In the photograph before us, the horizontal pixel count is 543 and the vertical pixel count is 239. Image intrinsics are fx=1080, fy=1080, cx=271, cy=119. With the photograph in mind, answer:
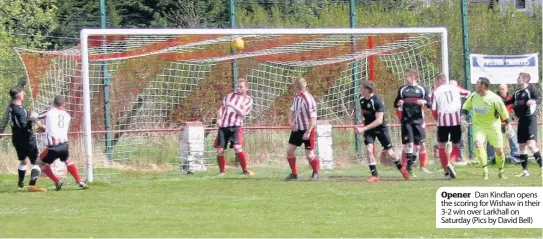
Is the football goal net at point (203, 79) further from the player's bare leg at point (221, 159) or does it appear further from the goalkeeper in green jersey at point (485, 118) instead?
the goalkeeper in green jersey at point (485, 118)

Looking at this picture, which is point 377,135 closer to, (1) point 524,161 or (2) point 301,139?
(2) point 301,139

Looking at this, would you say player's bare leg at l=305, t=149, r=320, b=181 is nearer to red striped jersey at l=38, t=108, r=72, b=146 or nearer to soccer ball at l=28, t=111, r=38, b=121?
red striped jersey at l=38, t=108, r=72, b=146

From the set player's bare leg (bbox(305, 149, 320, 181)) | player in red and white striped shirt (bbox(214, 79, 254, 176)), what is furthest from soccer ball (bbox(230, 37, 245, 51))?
player's bare leg (bbox(305, 149, 320, 181))

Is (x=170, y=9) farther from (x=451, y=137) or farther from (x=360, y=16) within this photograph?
(x=451, y=137)

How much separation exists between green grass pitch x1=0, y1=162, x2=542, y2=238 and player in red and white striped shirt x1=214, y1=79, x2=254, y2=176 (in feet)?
1.33

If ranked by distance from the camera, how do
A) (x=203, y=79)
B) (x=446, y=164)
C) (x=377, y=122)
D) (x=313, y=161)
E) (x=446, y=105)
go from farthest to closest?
(x=203, y=79)
(x=446, y=105)
(x=313, y=161)
(x=446, y=164)
(x=377, y=122)

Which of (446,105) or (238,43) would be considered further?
(238,43)

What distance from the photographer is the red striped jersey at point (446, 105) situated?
19797 mm

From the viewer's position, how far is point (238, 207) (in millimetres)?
15445

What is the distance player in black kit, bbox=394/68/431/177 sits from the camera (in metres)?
19.8

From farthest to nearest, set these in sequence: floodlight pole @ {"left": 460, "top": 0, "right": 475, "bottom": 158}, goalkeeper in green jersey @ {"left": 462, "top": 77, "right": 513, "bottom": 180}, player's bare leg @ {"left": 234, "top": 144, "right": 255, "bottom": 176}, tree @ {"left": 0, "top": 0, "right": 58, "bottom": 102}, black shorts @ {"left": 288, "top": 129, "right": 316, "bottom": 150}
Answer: floodlight pole @ {"left": 460, "top": 0, "right": 475, "bottom": 158} → tree @ {"left": 0, "top": 0, "right": 58, "bottom": 102} → player's bare leg @ {"left": 234, "top": 144, "right": 255, "bottom": 176} → black shorts @ {"left": 288, "top": 129, "right": 316, "bottom": 150} → goalkeeper in green jersey @ {"left": 462, "top": 77, "right": 513, "bottom": 180}

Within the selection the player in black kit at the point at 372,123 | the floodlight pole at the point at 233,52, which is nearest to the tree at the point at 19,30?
the floodlight pole at the point at 233,52

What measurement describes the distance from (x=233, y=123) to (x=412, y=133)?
3443 millimetres
